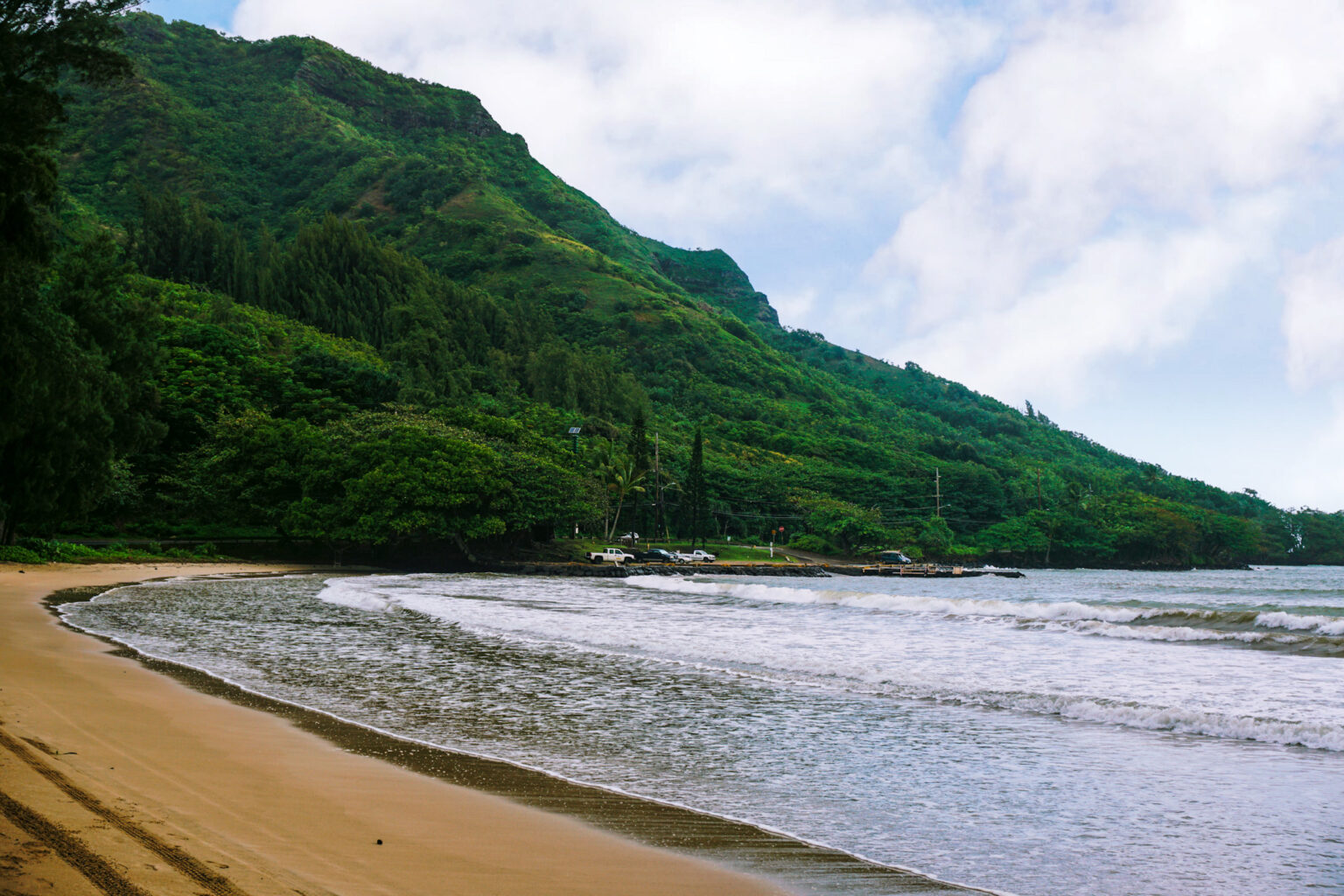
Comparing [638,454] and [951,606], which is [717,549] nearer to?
[638,454]

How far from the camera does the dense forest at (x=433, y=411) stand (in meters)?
34.2

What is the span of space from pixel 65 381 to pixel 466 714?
2483 cm

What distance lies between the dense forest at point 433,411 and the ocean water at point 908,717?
10.00 metres

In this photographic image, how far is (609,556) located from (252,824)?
205ft

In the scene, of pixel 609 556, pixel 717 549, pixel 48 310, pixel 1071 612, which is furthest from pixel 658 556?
pixel 48 310

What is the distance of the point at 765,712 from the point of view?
1134 centimetres

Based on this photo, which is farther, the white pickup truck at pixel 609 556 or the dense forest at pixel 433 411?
the white pickup truck at pixel 609 556

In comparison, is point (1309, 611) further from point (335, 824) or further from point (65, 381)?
point (65, 381)

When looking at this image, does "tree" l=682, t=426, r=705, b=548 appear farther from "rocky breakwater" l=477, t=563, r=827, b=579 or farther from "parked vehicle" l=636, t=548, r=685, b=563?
"parked vehicle" l=636, t=548, r=685, b=563

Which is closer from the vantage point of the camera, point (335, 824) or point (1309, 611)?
point (335, 824)

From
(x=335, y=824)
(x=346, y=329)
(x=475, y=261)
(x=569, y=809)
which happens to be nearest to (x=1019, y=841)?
(x=569, y=809)

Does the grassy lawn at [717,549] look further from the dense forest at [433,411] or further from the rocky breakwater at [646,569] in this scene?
the rocky breakwater at [646,569]

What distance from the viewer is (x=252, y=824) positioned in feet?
18.4

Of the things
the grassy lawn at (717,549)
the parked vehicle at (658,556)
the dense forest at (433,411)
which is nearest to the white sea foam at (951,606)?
the dense forest at (433,411)
